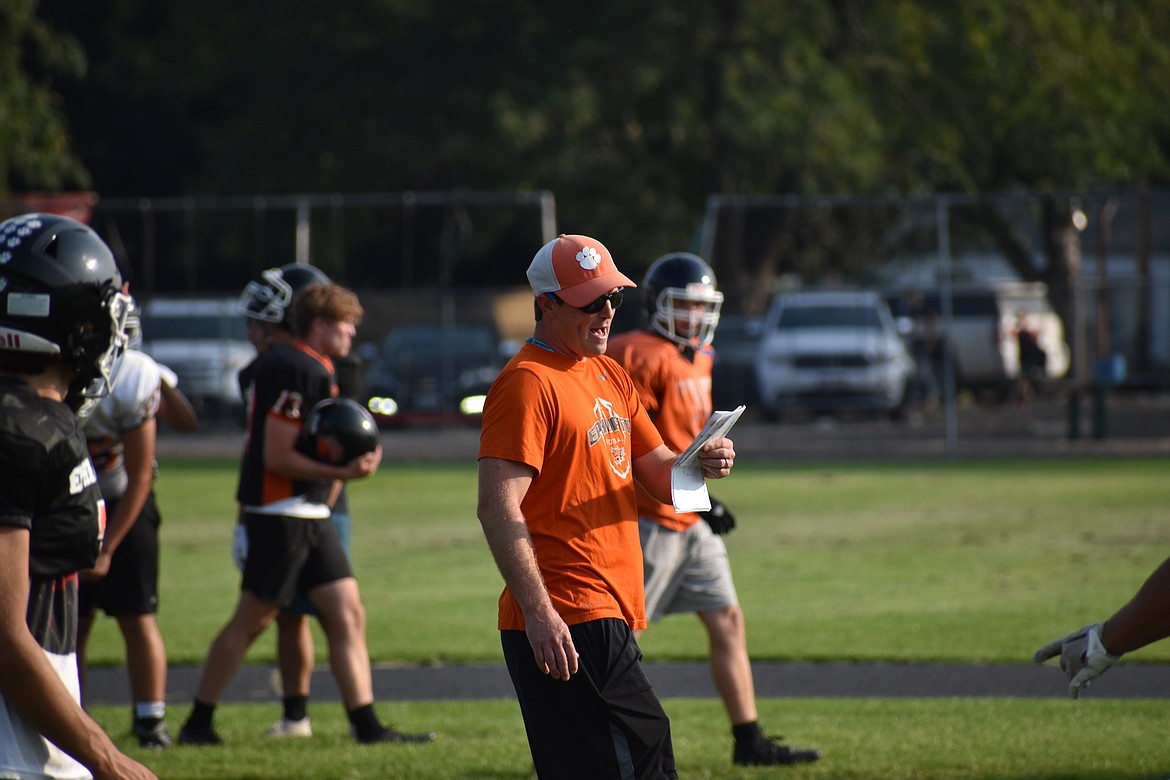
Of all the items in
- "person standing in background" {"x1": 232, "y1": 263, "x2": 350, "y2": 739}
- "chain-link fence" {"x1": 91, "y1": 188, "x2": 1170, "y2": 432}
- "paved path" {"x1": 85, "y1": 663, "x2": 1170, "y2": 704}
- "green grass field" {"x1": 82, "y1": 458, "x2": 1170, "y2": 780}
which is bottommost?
"paved path" {"x1": 85, "y1": 663, "x2": 1170, "y2": 704}

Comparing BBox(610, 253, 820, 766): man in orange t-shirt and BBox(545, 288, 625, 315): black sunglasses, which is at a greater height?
BBox(545, 288, 625, 315): black sunglasses

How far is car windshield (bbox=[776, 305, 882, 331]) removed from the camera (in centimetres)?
2300

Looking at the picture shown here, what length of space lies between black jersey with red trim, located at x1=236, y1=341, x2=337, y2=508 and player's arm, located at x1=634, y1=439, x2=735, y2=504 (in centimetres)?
260

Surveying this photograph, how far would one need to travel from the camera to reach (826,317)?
23188 mm

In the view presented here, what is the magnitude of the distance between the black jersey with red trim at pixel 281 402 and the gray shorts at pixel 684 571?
5.20 ft

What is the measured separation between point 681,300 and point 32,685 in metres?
4.33

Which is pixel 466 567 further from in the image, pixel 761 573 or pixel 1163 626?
pixel 1163 626

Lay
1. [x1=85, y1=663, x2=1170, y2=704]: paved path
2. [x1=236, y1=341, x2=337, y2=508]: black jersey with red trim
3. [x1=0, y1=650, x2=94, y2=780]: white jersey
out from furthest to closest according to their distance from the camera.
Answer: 1. [x1=85, y1=663, x2=1170, y2=704]: paved path
2. [x1=236, y1=341, x2=337, y2=508]: black jersey with red trim
3. [x1=0, y1=650, x2=94, y2=780]: white jersey

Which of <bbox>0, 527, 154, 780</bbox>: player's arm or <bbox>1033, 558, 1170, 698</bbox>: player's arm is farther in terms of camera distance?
<bbox>1033, 558, 1170, 698</bbox>: player's arm

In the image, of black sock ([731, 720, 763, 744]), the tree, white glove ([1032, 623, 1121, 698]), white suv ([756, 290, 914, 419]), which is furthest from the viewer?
the tree

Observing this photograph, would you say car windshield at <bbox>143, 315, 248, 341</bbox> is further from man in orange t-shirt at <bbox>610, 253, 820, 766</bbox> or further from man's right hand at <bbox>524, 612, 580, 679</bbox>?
man's right hand at <bbox>524, 612, 580, 679</bbox>

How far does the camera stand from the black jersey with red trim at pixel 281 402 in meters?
6.66

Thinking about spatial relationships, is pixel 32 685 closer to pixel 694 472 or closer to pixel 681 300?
pixel 694 472

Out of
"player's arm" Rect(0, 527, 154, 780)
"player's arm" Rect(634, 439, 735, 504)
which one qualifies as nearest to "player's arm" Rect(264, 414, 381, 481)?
"player's arm" Rect(634, 439, 735, 504)
